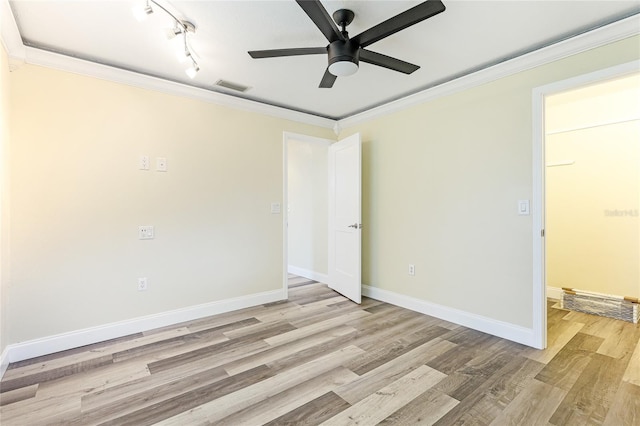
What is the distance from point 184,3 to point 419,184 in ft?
9.01

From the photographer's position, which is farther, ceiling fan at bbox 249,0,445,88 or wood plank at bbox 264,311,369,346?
wood plank at bbox 264,311,369,346

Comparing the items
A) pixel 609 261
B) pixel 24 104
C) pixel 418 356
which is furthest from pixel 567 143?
pixel 24 104

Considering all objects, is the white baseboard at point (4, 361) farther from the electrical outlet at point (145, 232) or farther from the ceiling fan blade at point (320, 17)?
the ceiling fan blade at point (320, 17)

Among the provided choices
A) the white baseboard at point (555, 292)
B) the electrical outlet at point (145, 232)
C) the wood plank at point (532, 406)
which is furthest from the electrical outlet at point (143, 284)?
the white baseboard at point (555, 292)

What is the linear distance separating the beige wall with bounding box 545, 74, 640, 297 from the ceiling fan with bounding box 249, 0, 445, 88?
244cm

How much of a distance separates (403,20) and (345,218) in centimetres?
259

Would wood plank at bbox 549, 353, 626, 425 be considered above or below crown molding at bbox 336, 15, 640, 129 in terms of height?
below

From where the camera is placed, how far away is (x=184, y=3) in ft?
6.09

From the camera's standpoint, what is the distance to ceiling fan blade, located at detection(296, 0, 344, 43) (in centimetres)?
150

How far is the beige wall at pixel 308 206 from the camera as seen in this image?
470 centimetres

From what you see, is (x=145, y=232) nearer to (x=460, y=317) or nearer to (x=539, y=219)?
(x=460, y=317)

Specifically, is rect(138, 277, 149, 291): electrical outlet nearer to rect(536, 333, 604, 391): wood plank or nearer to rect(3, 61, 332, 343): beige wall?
rect(3, 61, 332, 343): beige wall

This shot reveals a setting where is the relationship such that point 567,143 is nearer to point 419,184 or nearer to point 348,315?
point 419,184

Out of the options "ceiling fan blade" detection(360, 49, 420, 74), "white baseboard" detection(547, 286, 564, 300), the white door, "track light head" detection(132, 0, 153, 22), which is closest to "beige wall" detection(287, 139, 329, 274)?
the white door
